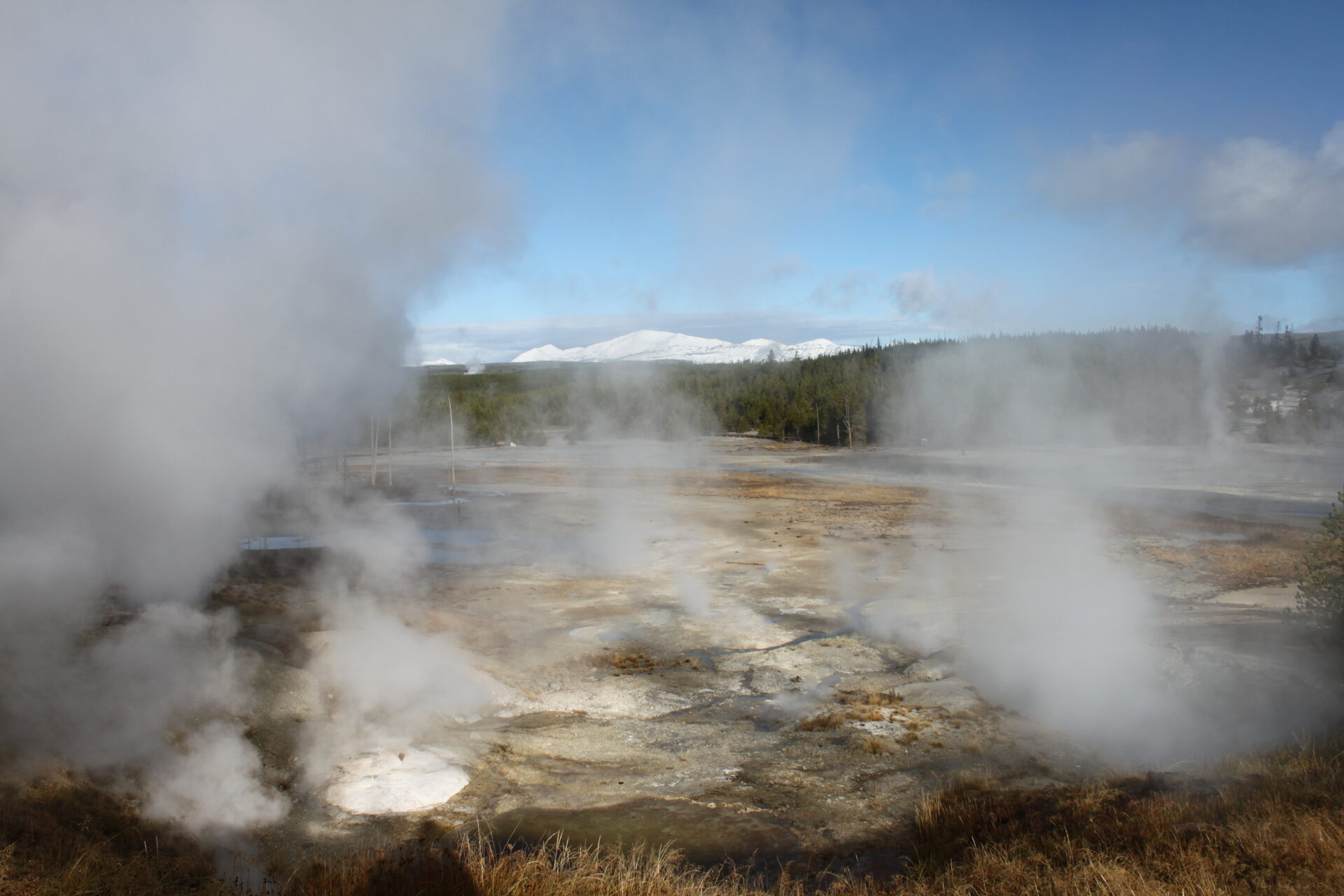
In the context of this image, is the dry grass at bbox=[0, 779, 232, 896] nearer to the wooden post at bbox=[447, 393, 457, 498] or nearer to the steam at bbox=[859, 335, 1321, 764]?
the steam at bbox=[859, 335, 1321, 764]

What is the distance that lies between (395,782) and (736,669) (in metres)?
5.28

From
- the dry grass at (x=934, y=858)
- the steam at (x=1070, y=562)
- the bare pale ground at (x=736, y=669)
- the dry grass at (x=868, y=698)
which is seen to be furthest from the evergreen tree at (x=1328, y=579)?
the dry grass at (x=868, y=698)

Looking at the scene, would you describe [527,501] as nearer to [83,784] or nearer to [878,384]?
Answer: [83,784]

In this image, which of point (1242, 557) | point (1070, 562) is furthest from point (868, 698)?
point (1242, 557)

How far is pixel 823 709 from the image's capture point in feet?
29.2

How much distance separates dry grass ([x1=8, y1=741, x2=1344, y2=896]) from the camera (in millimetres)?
4152

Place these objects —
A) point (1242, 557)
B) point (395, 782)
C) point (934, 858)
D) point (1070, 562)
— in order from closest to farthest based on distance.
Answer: point (934, 858) < point (395, 782) < point (1070, 562) < point (1242, 557)

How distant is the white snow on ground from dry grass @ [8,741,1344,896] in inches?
31.6

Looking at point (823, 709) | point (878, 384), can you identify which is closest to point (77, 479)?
point (823, 709)

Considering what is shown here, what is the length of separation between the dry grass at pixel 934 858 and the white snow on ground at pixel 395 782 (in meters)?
0.80

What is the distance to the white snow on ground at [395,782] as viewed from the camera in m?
6.13

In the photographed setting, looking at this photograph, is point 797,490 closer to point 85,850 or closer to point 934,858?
point 934,858

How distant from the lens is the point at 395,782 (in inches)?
252

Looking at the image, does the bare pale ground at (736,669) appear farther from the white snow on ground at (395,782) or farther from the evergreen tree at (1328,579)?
the evergreen tree at (1328,579)
